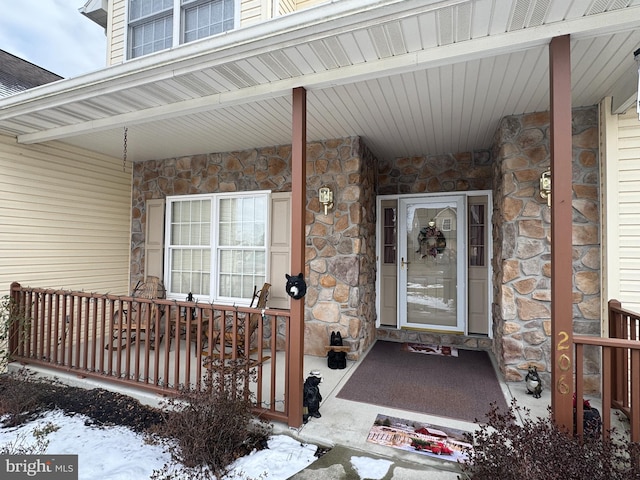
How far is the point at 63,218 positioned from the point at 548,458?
219 inches

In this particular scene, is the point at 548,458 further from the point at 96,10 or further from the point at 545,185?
the point at 96,10

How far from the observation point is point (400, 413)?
8.83 feet

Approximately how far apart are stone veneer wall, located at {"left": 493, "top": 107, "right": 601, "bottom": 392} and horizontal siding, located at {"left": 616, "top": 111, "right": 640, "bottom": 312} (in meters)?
0.21

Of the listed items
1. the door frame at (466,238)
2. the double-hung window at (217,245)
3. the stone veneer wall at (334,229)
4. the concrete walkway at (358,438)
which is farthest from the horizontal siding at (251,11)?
the concrete walkway at (358,438)

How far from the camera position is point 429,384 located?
10.7 feet

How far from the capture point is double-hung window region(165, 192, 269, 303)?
4586 mm

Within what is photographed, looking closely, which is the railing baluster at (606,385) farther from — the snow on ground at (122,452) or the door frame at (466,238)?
the door frame at (466,238)

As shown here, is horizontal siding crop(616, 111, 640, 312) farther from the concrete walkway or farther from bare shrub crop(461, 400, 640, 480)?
bare shrub crop(461, 400, 640, 480)

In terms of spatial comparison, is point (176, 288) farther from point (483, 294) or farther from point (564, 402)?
point (564, 402)

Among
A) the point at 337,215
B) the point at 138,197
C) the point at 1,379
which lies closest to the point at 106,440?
the point at 1,379

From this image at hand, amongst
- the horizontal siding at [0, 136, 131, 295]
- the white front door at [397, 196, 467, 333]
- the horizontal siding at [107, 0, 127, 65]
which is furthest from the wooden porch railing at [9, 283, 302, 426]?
the horizontal siding at [107, 0, 127, 65]

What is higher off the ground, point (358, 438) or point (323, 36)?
point (323, 36)

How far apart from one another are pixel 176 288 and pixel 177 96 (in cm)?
320

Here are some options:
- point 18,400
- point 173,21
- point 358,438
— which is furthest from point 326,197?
point 18,400
